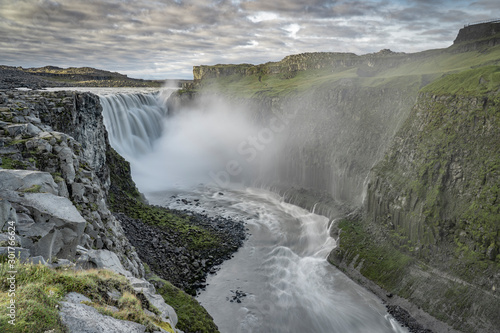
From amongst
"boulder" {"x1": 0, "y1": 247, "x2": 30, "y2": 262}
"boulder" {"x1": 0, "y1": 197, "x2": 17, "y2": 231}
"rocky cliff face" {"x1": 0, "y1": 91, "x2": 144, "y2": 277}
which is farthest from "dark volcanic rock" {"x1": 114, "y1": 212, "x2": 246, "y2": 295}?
"boulder" {"x1": 0, "y1": 247, "x2": 30, "y2": 262}

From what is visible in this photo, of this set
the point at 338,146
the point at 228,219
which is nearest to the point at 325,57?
the point at 338,146

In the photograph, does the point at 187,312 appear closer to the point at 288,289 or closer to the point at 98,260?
the point at 98,260

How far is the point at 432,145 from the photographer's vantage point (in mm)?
38062

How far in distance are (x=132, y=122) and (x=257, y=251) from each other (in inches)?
2219

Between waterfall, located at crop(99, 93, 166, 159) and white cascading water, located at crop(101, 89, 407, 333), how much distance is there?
0.33m

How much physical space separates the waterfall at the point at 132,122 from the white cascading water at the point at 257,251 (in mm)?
331

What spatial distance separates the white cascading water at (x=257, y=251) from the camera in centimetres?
3012

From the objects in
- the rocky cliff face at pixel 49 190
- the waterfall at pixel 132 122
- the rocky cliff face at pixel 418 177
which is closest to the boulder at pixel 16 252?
the rocky cliff face at pixel 49 190

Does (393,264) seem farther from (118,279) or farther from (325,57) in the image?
(325,57)

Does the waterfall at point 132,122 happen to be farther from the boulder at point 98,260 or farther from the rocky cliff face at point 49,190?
the boulder at point 98,260

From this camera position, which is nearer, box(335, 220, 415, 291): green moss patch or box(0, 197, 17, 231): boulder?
box(0, 197, 17, 231): boulder

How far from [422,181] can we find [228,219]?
29.9m

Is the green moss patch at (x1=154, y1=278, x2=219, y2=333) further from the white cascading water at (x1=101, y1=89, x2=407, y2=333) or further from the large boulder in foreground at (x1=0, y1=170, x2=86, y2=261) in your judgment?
the large boulder in foreground at (x1=0, y1=170, x2=86, y2=261)

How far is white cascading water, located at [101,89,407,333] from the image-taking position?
98.8 feet
